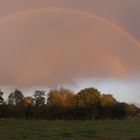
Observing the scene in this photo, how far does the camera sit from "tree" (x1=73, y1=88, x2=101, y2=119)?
3314 inches

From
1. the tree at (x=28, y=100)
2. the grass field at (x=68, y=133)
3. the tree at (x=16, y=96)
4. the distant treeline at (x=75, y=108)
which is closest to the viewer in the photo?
the grass field at (x=68, y=133)

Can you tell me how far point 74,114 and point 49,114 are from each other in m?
4.85

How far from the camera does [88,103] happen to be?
293 ft

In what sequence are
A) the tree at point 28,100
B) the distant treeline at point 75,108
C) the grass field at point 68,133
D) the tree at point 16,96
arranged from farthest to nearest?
the tree at point 16,96 → the tree at point 28,100 → the distant treeline at point 75,108 → the grass field at point 68,133

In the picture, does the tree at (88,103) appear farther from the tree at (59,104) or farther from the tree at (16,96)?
the tree at (16,96)

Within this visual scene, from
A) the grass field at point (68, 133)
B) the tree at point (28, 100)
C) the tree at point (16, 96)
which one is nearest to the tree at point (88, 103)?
the tree at point (28, 100)

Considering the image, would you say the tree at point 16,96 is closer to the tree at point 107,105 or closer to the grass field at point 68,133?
the tree at point 107,105

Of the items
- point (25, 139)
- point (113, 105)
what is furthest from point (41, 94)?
point (25, 139)

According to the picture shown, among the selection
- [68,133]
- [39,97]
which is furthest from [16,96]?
[68,133]

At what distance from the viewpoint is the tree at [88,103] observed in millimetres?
84188

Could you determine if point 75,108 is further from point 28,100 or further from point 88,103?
point 28,100

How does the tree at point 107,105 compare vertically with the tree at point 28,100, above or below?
below

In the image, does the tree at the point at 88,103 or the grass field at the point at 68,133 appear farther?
the tree at the point at 88,103

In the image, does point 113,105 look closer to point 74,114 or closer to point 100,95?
point 100,95
